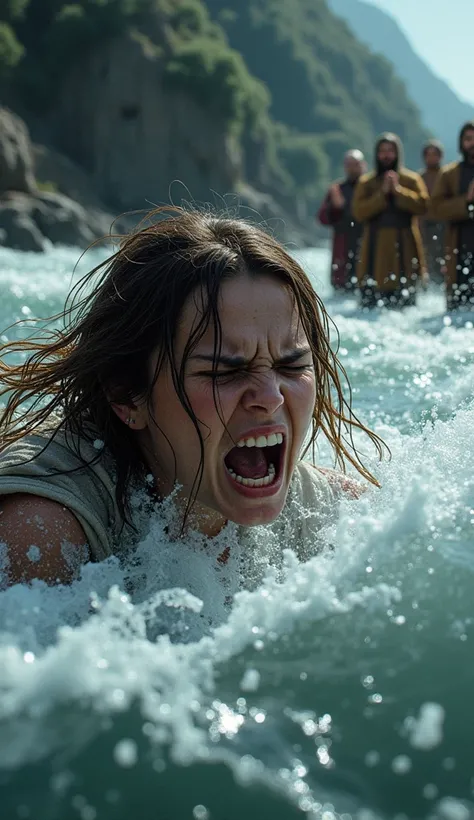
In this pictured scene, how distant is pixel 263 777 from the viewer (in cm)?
158

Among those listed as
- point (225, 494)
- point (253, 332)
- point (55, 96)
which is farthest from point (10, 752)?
point (55, 96)

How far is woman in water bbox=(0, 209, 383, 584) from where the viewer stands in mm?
2146

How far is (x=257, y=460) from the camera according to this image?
2.32m

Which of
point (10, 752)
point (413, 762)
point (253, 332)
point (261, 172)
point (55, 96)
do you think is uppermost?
point (261, 172)

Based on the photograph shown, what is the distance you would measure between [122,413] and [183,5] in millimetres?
52132

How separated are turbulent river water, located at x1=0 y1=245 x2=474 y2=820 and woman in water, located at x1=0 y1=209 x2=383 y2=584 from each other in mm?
131

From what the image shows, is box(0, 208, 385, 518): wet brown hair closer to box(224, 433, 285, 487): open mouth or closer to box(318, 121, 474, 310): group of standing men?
box(224, 433, 285, 487): open mouth

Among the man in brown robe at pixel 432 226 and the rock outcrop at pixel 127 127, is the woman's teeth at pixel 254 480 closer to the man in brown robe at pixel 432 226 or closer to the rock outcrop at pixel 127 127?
the man in brown robe at pixel 432 226

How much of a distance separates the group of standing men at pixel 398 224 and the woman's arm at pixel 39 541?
24.6 feet

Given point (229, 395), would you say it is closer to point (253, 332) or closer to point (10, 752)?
point (253, 332)

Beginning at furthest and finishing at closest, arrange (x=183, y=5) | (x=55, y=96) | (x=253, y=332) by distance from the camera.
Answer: (x=183, y=5) → (x=55, y=96) → (x=253, y=332)

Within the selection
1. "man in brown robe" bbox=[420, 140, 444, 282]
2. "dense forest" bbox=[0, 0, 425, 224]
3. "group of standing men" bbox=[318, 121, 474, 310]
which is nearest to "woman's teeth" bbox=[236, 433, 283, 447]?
"group of standing men" bbox=[318, 121, 474, 310]

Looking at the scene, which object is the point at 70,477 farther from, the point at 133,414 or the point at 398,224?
the point at 398,224

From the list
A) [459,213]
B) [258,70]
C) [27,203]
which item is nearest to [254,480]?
[459,213]
